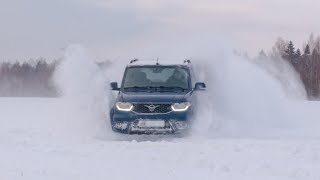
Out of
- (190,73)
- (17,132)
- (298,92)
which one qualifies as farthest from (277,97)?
(298,92)

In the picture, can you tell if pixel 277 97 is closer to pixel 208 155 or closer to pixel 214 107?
pixel 214 107

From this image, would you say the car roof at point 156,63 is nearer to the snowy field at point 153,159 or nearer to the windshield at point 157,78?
the windshield at point 157,78

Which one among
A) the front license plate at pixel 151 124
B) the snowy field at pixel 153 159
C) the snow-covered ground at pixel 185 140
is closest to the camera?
the snowy field at pixel 153 159

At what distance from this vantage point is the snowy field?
7.39 meters

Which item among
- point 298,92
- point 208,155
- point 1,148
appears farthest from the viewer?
point 298,92

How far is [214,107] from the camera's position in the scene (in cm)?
1507

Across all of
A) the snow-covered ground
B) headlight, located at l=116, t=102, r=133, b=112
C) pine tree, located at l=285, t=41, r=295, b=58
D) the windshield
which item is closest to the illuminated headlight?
headlight, located at l=116, t=102, r=133, b=112

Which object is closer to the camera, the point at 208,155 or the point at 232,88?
the point at 208,155

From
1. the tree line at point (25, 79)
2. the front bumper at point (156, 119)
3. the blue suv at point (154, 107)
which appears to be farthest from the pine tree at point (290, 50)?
the front bumper at point (156, 119)

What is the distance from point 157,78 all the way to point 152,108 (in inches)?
60.0

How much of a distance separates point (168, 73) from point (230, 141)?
275cm

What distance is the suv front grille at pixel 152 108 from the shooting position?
12227 millimetres

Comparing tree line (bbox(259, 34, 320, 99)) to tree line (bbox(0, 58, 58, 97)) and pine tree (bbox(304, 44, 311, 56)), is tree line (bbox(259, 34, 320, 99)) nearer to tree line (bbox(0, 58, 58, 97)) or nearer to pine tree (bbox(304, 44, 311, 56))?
pine tree (bbox(304, 44, 311, 56))

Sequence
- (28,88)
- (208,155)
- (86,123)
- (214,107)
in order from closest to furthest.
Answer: (208,155) → (86,123) → (214,107) → (28,88)
